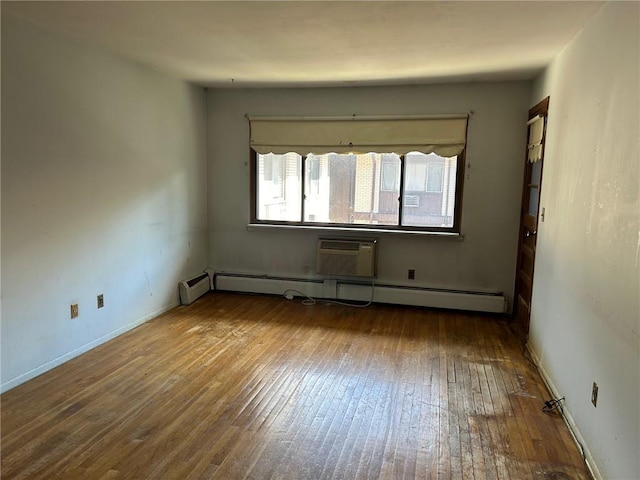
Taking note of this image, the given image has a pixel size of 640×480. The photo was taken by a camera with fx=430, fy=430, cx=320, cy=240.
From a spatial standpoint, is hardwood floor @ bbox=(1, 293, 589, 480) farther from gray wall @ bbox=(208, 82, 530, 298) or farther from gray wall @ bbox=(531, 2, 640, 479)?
gray wall @ bbox=(208, 82, 530, 298)

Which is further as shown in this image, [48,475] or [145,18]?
[145,18]

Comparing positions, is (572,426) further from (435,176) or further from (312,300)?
(312,300)

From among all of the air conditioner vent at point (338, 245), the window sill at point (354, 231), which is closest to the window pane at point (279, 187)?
the window sill at point (354, 231)

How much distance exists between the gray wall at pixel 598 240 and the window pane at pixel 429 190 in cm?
135

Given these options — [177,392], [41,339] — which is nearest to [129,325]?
[41,339]

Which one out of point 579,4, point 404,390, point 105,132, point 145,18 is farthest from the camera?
point 105,132

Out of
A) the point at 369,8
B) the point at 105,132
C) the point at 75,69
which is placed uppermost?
the point at 369,8

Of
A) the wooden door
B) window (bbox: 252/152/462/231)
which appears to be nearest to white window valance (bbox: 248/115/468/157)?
window (bbox: 252/152/462/231)

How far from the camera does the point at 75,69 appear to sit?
3062mm

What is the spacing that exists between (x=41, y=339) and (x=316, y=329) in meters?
2.13

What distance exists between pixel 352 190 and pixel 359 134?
60 cm

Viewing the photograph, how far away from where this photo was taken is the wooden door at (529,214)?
354 centimetres

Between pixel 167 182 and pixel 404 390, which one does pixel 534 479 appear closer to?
pixel 404 390

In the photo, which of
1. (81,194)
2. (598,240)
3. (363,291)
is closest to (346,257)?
(363,291)
